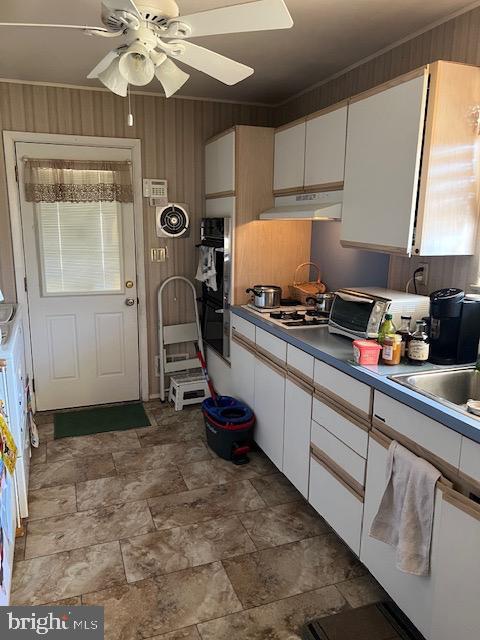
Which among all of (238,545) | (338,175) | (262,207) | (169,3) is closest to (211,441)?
(238,545)

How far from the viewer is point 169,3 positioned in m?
1.45

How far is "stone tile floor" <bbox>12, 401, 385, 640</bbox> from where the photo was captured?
77.9 inches

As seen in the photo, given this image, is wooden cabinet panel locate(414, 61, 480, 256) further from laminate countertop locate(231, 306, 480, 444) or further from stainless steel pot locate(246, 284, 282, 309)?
stainless steel pot locate(246, 284, 282, 309)

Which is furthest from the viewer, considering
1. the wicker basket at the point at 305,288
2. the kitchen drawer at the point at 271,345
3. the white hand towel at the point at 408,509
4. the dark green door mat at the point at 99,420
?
the dark green door mat at the point at 99,420

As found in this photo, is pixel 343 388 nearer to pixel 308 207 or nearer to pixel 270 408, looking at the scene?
pixel 270 408

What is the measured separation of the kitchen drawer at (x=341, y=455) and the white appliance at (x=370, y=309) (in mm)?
511

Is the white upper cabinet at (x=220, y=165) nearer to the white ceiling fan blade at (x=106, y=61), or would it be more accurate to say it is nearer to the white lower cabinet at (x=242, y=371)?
the white lower cabinet at (x=242, y=371)

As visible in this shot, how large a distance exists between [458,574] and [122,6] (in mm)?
2014

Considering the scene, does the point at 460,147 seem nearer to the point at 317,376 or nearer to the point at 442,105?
the point at 442,105

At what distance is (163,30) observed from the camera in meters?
1.56

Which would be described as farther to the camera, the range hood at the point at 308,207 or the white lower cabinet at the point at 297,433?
the range hood at the point at 308,207

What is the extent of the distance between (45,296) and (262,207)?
6.03 feet

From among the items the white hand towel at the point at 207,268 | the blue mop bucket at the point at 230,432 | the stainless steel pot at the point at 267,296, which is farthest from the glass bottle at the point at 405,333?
the white hand towel at the point at 207,268

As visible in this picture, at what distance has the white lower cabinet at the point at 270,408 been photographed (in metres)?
2.79
